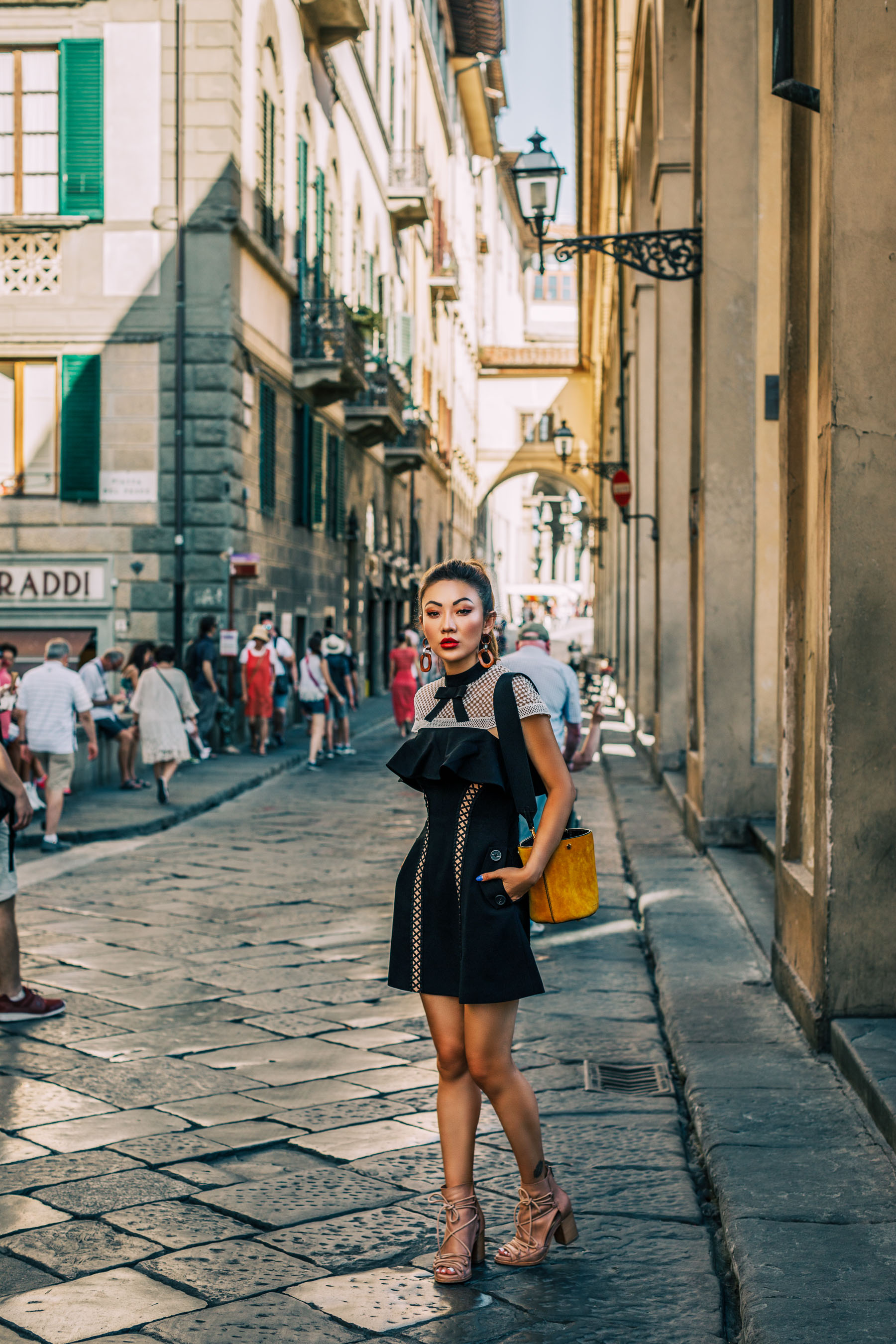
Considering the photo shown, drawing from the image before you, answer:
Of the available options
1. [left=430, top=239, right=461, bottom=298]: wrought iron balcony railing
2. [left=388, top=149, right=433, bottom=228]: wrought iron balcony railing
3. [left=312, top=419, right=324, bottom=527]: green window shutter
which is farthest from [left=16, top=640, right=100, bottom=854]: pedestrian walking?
[left=430, top=239, right=461, bottom=298]: wrought iron balcony railing

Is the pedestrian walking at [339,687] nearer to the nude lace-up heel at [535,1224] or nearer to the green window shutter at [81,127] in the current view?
the green window shutter at [81,127]

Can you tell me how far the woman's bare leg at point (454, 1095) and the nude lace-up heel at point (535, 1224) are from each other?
150 millimetres

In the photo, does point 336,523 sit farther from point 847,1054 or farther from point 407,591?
point 847,1054

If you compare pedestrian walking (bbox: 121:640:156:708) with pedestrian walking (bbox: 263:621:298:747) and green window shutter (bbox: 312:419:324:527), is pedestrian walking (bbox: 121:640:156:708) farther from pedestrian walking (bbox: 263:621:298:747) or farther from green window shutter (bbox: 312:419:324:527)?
green window shutter (bbox: 312:419:324:527)

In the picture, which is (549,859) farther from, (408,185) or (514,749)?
(408,185)

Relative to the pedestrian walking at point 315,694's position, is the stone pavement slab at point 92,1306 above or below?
below

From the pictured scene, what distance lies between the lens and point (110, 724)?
14211 millimetres

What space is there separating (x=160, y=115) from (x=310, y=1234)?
16445 millimetres

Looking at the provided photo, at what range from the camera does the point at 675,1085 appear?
489 cm

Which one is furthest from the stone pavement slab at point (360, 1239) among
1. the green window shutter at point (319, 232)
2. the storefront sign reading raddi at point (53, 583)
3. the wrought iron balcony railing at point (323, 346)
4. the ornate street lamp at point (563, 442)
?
the ornate street lamp at point (563, 442)

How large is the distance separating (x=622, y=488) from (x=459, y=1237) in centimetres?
1583

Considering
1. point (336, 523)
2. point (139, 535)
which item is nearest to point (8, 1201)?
point (139, 535)

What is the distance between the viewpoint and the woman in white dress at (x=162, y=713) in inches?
496

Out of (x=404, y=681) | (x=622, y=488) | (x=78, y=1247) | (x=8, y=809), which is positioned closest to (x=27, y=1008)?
(x=8, y=809)
